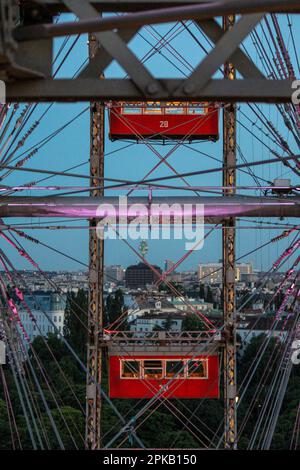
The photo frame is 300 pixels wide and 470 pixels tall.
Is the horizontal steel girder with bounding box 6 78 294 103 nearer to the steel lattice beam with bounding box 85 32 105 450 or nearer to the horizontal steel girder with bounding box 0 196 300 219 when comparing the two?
the horizontal steel girder with bounding box 0 196 300 219

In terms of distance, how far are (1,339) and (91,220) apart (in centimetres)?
286

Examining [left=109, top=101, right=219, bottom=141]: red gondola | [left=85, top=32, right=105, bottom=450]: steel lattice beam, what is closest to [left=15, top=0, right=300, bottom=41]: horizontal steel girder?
[left=85, top=32, right=105, bottom=450]: steel lattice beam

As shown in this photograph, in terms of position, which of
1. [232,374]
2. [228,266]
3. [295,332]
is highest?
[228,266]

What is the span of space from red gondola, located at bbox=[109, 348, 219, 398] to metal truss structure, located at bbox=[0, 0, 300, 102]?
11.3 m

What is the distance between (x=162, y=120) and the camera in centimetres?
1537

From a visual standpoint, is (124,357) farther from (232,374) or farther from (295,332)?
(295,332)

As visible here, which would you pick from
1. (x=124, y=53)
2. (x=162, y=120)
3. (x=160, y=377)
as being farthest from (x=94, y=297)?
(x=124, y=53)

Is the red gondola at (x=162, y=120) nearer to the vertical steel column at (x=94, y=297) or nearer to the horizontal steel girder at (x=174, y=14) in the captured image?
the vertical steel column at (x=94, y=297)

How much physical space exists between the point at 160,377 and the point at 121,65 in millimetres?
11914

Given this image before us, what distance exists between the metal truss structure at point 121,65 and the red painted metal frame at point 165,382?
11435 mm

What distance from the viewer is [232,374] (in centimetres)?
1408

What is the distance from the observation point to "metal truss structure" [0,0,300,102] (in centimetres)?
375
